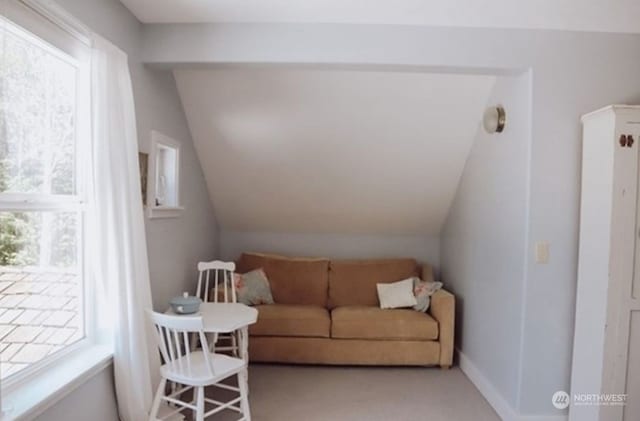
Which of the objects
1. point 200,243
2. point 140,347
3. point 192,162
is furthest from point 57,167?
point 200,243

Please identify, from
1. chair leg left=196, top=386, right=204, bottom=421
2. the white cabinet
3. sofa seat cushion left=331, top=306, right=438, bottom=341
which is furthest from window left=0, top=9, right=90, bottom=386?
the white cabinet

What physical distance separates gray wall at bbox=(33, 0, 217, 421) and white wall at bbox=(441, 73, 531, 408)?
2353 millimetres

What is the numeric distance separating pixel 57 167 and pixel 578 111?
2.91m

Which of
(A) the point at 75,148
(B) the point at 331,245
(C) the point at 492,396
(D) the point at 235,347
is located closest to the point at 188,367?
(D) the point at 235,347

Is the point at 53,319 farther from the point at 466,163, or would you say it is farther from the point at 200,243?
the point at 466,163

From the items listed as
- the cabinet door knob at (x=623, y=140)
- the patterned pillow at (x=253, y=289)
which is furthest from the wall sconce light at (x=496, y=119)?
the patterned pillow at (x=253, y=289)

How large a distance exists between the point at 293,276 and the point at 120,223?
210cm

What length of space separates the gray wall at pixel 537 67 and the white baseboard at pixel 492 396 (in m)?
0.05

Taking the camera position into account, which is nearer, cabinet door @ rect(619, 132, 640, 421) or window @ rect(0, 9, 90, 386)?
window @ rect(0, 9, 90, 386)

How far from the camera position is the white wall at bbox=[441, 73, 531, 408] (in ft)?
7.84

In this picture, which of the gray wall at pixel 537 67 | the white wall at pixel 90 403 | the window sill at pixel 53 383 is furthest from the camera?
the gray wall at pixel 537 67

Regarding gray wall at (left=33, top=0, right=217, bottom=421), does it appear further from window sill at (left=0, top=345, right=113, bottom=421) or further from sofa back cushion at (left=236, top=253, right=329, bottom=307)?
sofa back cushion at (left=236, top=253, right=329, bottom=307)

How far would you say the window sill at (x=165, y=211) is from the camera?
2.44 meters

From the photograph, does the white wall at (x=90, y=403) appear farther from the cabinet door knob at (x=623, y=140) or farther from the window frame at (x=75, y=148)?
the cabinet door knob at (x=623, y=140)
